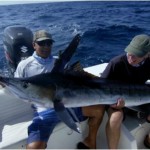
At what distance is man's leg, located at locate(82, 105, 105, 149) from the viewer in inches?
112

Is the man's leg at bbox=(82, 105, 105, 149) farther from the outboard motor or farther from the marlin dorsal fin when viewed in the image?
the outboard motor

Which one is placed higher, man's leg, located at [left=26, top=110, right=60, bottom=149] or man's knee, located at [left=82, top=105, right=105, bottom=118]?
man's knee, located at [left=82, top=105, right=105, bottom=118]

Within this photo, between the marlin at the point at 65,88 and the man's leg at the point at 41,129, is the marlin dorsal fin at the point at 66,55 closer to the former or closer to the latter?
the marlin at the point at 65,88

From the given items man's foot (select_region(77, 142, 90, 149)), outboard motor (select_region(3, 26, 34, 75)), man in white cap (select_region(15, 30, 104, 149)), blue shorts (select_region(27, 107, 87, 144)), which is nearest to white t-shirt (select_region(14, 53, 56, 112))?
man in white cap (select_region(15, 30, 104, 149))

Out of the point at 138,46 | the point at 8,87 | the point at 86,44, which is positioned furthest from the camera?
the point at 86,44

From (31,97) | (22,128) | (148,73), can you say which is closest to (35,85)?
(31,97)

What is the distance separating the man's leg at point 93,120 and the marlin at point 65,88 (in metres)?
0.33

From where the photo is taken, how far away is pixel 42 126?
272 centimetres

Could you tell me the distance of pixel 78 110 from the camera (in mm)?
2902

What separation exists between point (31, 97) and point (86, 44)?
7.40 metres

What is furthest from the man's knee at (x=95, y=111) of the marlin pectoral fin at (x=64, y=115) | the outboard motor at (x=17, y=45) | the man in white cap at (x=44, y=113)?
the outboard motor at (x=17, y=45)

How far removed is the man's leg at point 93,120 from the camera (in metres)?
2.84

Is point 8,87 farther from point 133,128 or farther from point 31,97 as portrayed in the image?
point 133,128

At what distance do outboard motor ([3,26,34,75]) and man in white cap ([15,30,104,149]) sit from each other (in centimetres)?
95
